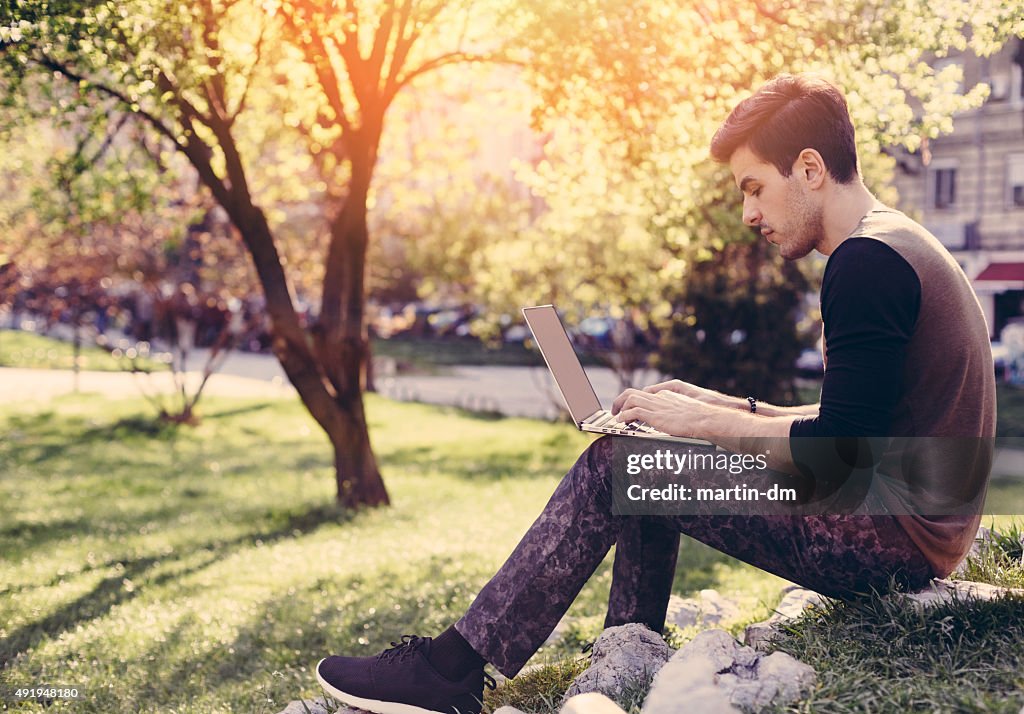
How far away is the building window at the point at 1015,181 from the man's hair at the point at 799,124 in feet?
84.1

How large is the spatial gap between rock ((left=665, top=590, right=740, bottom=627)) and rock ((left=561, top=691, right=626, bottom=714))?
4.94ft

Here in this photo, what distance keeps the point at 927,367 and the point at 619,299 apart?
435 inches

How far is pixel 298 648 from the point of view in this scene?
16.3 ft

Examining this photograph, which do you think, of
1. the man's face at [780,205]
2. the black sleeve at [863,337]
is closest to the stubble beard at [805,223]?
the man's face at [780,205]

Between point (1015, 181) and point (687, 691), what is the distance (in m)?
26.4

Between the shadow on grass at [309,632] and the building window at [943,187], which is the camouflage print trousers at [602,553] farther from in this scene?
the building window at [943,187]

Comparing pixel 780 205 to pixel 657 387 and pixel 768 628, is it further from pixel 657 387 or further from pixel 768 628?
pixel 768 628

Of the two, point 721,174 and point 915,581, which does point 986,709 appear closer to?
point 915,581

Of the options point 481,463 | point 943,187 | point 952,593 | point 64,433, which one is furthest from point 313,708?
point 943,187

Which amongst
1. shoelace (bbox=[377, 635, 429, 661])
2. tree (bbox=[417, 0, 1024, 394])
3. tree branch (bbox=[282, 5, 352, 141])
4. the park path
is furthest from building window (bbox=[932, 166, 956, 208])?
shoelace (bbox=[377, 635, 429, 661])

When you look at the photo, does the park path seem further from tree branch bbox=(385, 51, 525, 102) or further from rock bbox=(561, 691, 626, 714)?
rock bbox=(561, 691, 626, 714)

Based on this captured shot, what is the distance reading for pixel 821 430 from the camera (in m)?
2.62

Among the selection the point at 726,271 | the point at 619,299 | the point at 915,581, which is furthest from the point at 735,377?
the point at 915,581

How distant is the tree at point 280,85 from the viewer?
5516 millimetres
